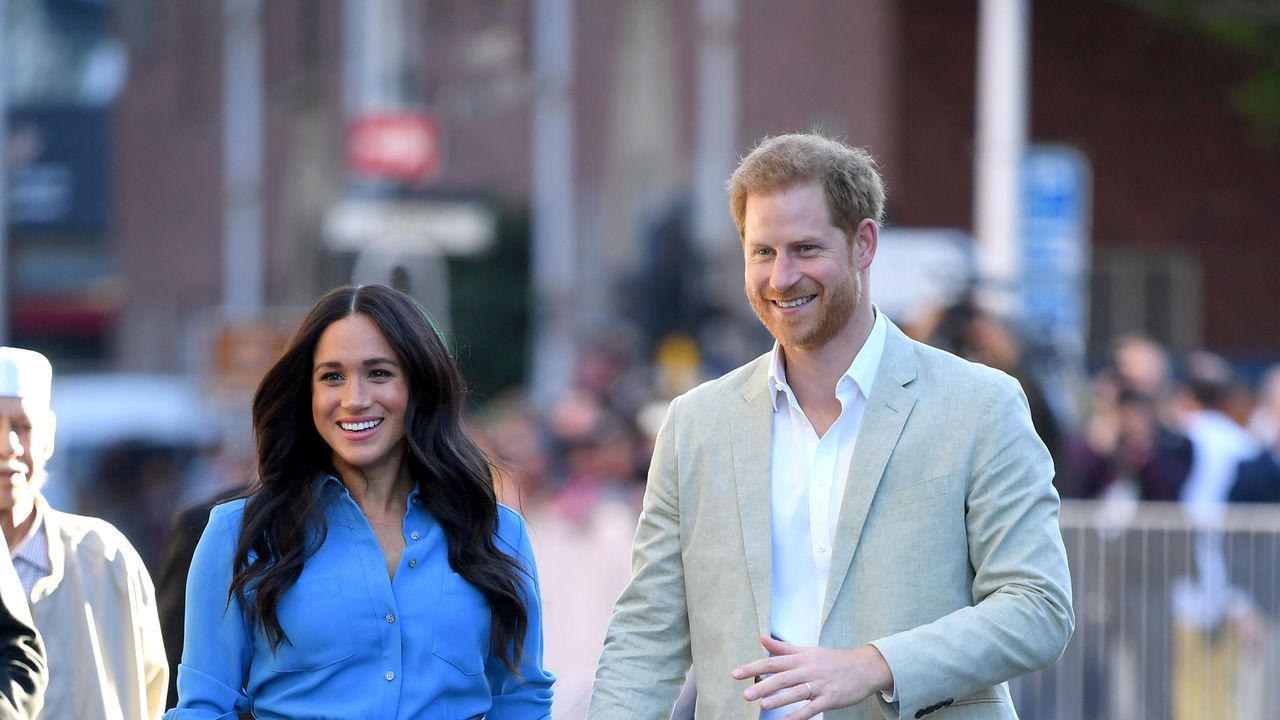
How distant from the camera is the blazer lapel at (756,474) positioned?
4.02 m

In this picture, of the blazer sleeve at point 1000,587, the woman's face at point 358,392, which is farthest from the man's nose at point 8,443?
the blazer sleeve at point 1000,587

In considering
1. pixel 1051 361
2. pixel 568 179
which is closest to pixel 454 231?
pixel 1051 361

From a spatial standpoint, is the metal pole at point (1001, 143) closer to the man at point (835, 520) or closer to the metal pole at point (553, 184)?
the man at point (835, 520)

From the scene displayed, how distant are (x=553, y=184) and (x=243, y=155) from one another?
1501 cm

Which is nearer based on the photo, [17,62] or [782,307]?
[782,307]

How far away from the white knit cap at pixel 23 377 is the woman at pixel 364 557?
0.57m

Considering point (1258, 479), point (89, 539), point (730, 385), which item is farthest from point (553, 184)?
point (730, 385)

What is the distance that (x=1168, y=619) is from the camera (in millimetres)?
9836

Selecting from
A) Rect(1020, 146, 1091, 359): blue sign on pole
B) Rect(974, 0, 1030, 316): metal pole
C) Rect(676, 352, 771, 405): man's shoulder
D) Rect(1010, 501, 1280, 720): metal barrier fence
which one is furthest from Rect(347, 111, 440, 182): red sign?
Rect(676, 352, 771, 405): man's shoulder

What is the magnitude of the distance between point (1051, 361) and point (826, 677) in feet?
23.0

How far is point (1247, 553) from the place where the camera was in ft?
32.1

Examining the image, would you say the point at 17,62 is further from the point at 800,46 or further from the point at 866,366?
the point at 866,366

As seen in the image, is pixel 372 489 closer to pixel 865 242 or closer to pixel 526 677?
pixel 526 677

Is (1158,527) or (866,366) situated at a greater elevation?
(866,366)
